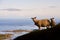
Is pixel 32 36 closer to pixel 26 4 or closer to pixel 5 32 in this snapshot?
pixel 5 32

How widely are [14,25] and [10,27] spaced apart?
0.31 ft

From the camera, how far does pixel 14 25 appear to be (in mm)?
4039

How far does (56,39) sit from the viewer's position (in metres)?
0.48

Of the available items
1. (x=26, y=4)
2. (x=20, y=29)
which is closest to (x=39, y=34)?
(x=20, y=29)

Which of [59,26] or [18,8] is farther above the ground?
[18,8]

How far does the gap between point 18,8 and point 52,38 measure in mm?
3916

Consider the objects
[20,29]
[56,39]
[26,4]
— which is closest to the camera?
[56,39]

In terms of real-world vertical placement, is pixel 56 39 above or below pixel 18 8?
below

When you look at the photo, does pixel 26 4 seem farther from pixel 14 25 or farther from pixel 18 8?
pixel 14 25

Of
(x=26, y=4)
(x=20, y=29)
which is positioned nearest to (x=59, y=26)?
(x=20, y=29)

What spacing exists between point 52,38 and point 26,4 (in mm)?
3882

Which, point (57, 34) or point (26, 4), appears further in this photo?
point (26, 4)

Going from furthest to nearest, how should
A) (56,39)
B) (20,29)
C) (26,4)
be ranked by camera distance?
1. (26,4)
2. (20,29)
3. (56,39)

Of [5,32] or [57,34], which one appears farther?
[5,32]
